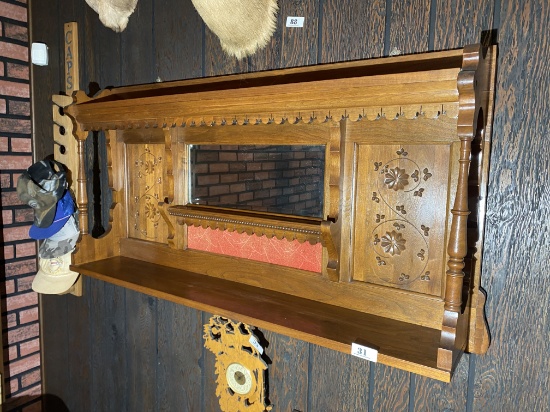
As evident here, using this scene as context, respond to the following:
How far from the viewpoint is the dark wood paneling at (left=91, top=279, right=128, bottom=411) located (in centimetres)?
183

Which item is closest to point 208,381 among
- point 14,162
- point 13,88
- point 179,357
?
point 179,357

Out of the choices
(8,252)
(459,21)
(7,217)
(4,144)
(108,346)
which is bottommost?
(108,346)

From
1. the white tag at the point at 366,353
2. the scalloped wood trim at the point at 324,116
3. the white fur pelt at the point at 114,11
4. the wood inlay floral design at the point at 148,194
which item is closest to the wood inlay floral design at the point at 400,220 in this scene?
the scalloped wood trim at the point at 324,116

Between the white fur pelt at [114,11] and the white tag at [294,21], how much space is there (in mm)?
704

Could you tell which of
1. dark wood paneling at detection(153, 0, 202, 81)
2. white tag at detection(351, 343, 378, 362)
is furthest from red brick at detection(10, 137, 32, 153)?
white tag at detection(351, 343, 378, 362)

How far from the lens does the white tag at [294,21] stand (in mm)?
1251

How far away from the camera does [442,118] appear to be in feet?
3.29

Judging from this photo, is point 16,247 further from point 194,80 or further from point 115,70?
point 194,80

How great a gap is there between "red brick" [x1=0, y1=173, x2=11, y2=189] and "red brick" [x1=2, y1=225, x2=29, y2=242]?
0.19m

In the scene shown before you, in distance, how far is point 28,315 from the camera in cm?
208

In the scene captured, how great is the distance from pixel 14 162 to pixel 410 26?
1.79m

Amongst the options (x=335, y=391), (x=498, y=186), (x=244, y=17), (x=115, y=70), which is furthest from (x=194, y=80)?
(x=335, y=391)

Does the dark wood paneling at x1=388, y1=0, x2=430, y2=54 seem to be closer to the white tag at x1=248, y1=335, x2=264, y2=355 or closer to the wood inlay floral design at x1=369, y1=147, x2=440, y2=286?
the wood inlay floral design at x1=369, y1=147, x2=440, y2=286

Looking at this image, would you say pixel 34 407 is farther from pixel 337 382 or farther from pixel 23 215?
pixel 337 382
